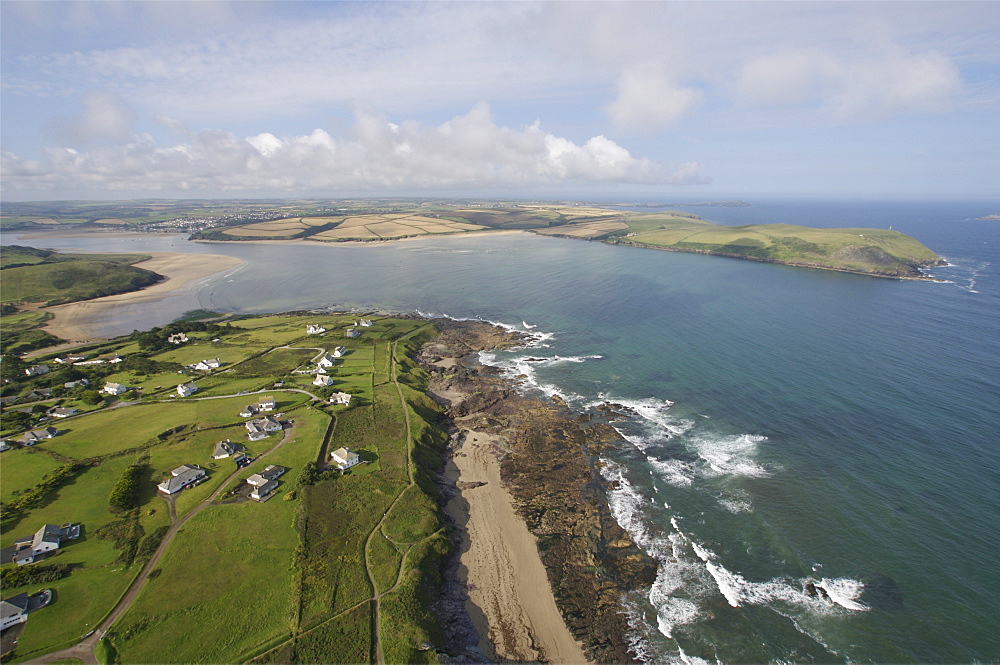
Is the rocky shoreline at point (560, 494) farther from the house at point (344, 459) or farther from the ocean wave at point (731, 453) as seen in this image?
the house at point (344, 459)

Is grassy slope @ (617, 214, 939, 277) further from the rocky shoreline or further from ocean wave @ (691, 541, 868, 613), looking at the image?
ocean wave @ (691, 541, 868, 613)

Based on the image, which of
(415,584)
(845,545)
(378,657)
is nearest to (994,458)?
(845,545)

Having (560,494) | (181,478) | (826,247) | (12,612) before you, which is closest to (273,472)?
(181,478)

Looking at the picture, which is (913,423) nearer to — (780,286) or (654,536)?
(654,536)

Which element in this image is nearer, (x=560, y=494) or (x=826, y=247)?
(x=560, y=494)

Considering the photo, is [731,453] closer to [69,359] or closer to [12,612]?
[12,612]

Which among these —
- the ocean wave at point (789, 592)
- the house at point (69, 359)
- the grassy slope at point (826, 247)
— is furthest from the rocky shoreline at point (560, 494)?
the grassy slope at point (826, 247)
